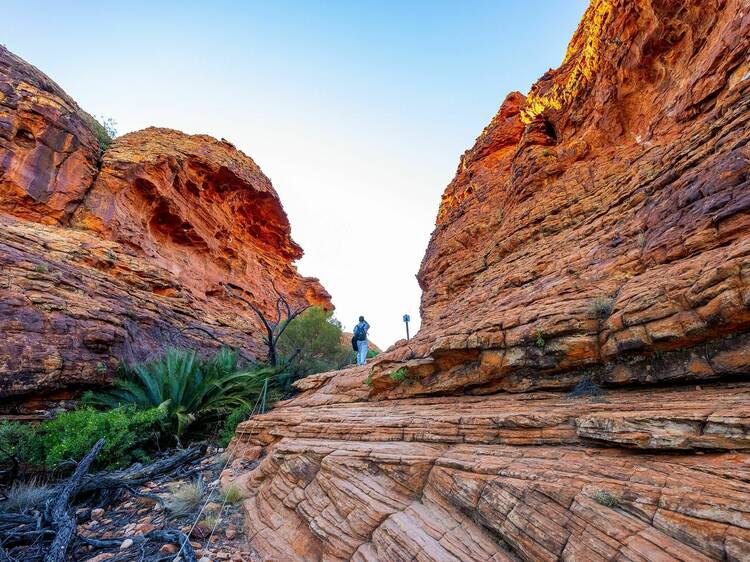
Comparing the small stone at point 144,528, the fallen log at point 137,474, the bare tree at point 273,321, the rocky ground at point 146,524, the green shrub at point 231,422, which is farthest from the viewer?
the bare tree at point 273,321

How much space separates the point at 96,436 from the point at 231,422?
7.52ft

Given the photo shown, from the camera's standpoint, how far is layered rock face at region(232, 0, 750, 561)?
2.14 meters

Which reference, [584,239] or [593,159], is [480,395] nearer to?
[584,239]

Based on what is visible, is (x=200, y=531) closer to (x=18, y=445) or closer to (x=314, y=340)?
(x=18, y=445)

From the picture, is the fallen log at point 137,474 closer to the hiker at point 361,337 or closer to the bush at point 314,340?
the hiker at point 361,337

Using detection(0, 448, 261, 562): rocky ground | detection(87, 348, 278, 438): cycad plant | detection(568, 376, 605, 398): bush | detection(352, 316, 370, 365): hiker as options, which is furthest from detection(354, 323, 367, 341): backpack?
detection(568, 376, 605, 398): bush

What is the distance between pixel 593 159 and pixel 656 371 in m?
7.56

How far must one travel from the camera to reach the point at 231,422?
733 centimetres

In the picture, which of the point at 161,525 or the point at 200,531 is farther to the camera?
the point at 161,525

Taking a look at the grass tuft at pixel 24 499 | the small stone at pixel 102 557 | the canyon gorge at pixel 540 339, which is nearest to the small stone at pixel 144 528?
the small stone at pixel 102 557

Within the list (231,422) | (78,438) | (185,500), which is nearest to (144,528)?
(185,500)

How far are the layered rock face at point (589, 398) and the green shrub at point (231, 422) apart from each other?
89 centimetres

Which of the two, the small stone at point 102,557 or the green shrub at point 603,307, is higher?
the green shrub at point 603,307

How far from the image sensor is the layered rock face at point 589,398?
84.4 inches
